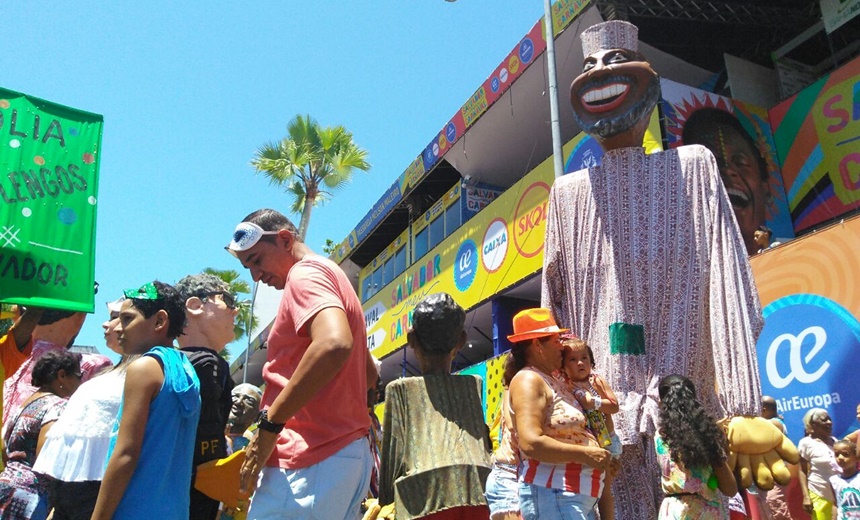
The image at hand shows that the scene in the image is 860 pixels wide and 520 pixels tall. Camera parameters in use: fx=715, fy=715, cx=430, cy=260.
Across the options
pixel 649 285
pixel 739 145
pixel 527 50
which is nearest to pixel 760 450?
pixel 649 285

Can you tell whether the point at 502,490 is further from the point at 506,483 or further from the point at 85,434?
the point at 85,434

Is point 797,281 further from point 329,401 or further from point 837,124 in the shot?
point 329,401

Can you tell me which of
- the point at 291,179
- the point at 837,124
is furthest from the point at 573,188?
the point at 291,179

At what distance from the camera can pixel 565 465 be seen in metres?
2.53

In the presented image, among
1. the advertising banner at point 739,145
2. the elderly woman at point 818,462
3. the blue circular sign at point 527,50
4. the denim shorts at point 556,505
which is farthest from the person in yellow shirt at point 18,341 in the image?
the blue circular sign at point 527,50

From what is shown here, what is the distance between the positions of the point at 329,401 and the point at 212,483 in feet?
1.88

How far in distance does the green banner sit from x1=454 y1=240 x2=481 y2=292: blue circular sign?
9.75 metres

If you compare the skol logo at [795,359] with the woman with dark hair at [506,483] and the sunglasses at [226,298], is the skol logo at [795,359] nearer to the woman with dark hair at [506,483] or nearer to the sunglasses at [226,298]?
the woman with dark hair at [506,483]

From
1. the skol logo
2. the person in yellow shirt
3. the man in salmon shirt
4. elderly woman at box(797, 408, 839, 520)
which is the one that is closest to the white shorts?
the man in salmon shirt

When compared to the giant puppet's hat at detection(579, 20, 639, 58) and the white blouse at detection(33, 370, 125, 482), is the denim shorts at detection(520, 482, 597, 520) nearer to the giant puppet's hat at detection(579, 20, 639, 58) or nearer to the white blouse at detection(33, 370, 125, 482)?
the white blouse at detection(33, 370, 125, 482)

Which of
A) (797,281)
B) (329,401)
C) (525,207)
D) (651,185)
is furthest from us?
(525,207)

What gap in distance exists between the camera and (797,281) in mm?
7328

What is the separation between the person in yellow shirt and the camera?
4016 mm

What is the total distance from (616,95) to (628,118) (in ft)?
0.49
